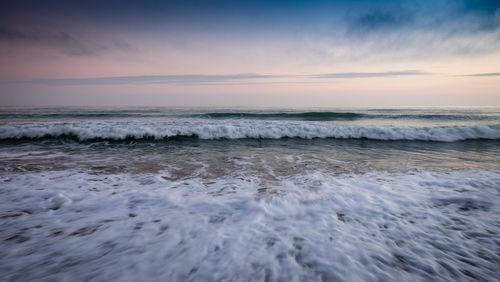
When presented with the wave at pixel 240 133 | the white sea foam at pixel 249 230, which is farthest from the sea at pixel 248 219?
the wave at pixel 240 133

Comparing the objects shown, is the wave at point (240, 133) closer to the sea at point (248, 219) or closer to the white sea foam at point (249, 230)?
the sea at point (248, 219)

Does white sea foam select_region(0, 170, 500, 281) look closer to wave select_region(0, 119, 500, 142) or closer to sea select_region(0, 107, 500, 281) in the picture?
sea select_region(0, 107, 500, 281)

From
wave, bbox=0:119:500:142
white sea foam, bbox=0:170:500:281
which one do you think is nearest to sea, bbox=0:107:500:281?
white sea foam, bbox=0:170:500:281

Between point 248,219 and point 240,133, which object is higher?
point 240,133

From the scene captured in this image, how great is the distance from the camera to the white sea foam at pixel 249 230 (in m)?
1.78

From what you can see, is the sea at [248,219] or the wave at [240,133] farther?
the wave at [240,133]

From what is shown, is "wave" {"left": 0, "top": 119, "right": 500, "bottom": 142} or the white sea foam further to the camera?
"wave" {"left": 0, "top": 119, "right": 500, "bottom": 142}

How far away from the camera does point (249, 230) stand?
2.36 m

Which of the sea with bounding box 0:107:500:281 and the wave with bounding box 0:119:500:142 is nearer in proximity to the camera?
the sea with bounding box 0:107:500:281

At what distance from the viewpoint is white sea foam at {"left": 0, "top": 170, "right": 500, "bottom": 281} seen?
5.85 feet

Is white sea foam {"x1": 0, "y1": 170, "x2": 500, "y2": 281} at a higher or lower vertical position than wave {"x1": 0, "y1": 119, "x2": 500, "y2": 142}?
lower

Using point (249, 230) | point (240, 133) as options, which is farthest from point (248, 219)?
point (240, 133)

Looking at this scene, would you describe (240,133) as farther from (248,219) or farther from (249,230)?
(249,230)

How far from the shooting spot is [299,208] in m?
2.86
